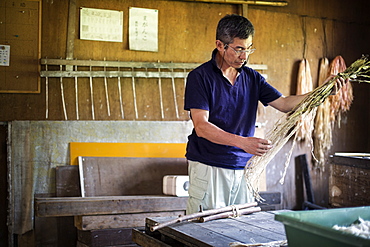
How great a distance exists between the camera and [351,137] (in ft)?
16.6

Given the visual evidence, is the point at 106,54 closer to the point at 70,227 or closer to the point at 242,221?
the point at 70,227

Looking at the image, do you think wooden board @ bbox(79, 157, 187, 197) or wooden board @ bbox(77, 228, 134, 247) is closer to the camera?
wooden board @ bbox(77, 228, 134, 247)

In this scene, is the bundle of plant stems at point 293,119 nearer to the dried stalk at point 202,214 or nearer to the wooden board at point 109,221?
the dried stalk at point 202,214

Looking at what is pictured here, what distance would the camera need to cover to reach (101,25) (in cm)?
426

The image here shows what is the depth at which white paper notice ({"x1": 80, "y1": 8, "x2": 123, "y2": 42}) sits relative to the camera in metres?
4.21

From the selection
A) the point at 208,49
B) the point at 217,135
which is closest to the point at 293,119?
the point at 217,135

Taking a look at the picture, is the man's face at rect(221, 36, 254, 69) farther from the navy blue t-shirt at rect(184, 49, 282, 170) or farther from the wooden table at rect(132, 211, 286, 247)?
the wooden table at rect(132, 211, 286, 247)

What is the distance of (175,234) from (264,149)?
0.57m

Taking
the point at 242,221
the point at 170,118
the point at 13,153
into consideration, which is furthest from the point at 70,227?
the point at 242,221

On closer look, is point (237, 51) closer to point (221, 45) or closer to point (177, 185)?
point (221, 45)

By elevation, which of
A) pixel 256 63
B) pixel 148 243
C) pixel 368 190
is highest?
pixel 256 63

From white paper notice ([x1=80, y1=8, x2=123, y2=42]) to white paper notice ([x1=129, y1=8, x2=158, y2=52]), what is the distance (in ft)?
0.37

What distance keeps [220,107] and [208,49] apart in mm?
2265

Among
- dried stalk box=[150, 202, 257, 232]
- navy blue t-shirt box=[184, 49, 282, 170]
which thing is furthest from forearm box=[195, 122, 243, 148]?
dried stalk box=[150, 202, 257, 232]
